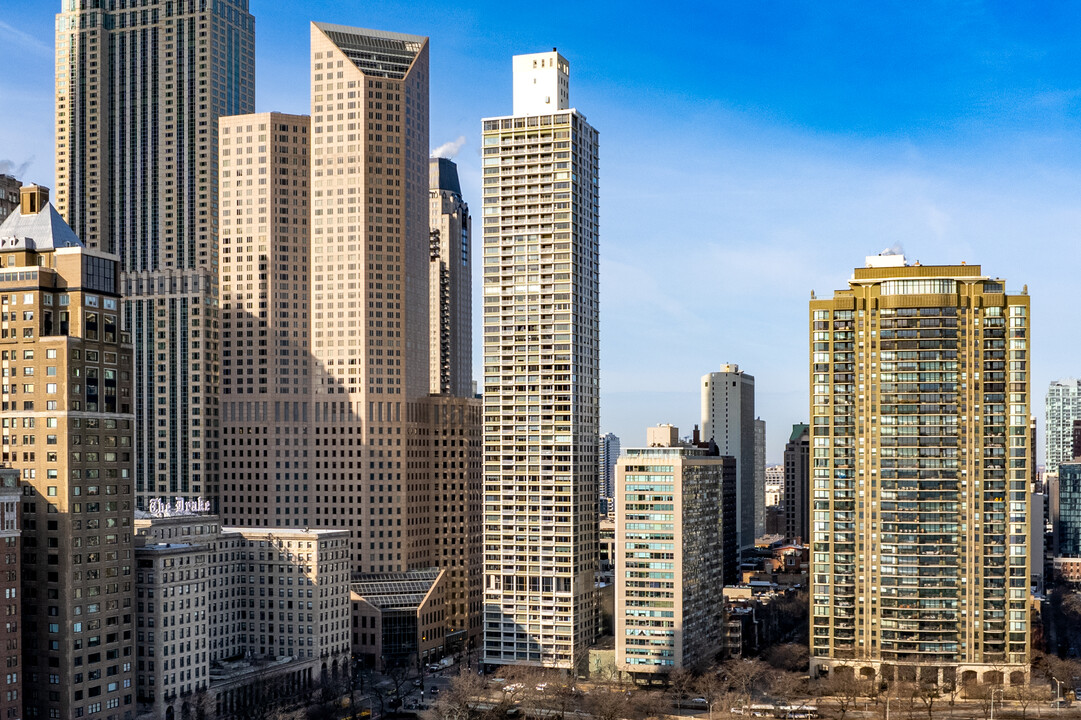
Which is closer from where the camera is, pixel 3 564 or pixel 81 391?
pixel 3 564

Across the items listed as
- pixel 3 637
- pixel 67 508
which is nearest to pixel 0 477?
pixel 67 508

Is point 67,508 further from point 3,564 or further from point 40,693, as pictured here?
point 40,693

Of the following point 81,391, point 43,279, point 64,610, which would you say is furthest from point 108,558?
point 43,279

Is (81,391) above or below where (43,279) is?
below

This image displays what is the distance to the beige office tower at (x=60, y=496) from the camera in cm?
19162

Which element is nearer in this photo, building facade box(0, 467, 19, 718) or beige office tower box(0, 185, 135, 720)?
building facade box(0, 467, 19, 718)

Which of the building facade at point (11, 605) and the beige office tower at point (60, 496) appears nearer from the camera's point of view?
the building facade at point (11, 605)

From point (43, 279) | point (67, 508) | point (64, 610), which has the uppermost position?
point (43, 279)

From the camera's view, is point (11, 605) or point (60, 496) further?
point (60, 496)

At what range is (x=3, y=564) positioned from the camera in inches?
7269

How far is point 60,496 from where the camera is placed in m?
192

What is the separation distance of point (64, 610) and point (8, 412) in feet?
99.5

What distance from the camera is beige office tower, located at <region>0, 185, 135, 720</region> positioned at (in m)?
192

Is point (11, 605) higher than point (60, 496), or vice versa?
point (60, 496)
